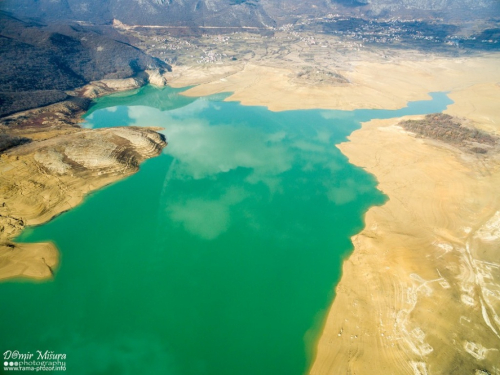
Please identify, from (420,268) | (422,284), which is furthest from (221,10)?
(422,284)

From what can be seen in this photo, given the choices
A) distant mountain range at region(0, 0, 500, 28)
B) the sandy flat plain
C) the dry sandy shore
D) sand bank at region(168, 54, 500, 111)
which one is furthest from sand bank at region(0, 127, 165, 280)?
distant mountain range at region(0, 0, 500, 28)

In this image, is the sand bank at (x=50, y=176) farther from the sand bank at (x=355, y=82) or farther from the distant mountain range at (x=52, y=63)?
the sand bank at (x=355, y=82)

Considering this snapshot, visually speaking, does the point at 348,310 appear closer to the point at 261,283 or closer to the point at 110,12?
the point at 261,283

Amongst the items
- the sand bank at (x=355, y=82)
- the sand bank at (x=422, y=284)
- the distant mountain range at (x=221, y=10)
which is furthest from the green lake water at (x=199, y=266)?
the distant mountain range at (x=221, y=10)

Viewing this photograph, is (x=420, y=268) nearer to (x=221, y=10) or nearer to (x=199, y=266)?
(x=199, y=266)

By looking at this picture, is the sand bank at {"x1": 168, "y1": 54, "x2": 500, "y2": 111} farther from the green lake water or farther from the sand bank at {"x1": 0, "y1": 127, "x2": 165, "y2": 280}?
the sand bank at {"x1": 0, "y1": 127, "x2": 165, "y2": 280}

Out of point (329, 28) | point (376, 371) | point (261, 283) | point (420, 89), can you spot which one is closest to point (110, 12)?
point (329, 28)

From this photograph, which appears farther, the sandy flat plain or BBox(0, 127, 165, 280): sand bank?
BBox(0, 127, 165, 280): sand bank
